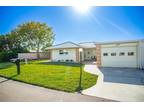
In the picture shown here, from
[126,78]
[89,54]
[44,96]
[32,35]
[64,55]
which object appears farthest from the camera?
[32,35]

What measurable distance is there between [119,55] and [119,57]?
194mm

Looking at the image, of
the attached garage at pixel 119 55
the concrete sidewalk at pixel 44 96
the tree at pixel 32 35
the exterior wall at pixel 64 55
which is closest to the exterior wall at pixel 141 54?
the attached garage at pixel 119 55

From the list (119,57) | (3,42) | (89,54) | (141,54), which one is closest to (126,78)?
(141,54)

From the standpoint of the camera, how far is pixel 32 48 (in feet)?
104

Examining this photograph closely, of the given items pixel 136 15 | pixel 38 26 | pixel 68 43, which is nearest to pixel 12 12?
pixel 136 15

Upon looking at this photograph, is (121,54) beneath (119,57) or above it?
above

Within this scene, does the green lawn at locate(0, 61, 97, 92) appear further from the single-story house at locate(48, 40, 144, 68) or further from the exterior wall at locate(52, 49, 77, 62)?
the exterior wall at locate(52, 49, 77, 62)

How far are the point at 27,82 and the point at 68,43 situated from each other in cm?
1504

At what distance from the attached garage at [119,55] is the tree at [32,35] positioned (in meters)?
20.0

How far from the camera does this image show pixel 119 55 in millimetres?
13180

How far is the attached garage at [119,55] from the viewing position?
496 inches

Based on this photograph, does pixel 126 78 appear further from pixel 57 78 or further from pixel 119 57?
pixel 119 57

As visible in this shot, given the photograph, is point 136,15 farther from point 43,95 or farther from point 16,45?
point 16,45

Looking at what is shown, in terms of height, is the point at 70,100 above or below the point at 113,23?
below
